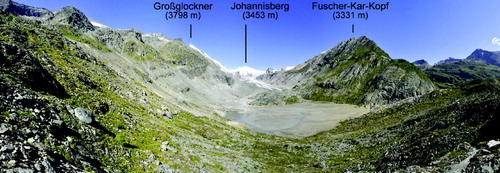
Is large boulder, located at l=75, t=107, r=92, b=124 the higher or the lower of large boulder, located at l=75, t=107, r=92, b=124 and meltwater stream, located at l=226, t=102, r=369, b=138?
the higher

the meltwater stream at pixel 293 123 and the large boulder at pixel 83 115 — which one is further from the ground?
the large boulder at pixel 83 115

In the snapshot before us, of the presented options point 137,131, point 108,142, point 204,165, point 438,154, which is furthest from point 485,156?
point 137,131

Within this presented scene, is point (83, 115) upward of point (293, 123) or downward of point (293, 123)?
upward

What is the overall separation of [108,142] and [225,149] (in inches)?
1145

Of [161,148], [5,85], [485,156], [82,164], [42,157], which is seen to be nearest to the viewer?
[42,157]

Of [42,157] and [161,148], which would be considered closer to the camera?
[42,157]

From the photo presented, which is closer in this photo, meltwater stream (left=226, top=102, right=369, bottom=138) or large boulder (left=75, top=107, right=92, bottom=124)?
large boulder (left=75, top=107, right=92, bottom=124)

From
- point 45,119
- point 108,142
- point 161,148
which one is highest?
point 45,119

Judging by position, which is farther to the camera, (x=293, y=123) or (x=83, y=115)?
(x=293, y=123)

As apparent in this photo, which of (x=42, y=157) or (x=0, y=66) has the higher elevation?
(x=0, y=66)

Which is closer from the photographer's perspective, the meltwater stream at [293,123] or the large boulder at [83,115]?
the large boulder at [83,115]

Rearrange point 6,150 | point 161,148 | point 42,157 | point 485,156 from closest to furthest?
point 6,150 → point 42,157 → point 485,156 → point 161,148

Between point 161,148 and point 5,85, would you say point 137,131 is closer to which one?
point 161,148

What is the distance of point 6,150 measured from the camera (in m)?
12.5
